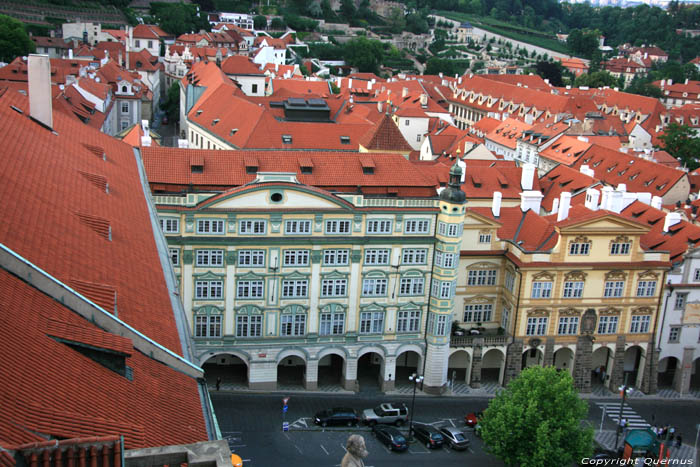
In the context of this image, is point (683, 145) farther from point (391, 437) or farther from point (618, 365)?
point (391, 437)

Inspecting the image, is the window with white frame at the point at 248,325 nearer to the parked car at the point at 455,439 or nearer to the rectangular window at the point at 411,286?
the rectangular window at the point at 411,286

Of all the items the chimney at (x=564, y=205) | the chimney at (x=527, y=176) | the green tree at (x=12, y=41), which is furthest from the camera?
the green tree at (x=12, y=41)

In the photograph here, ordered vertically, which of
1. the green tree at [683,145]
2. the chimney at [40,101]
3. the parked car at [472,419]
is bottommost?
the parked car at [472,419]

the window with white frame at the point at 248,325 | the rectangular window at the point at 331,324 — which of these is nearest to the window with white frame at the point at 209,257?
the window with white frame at the point at 248,325

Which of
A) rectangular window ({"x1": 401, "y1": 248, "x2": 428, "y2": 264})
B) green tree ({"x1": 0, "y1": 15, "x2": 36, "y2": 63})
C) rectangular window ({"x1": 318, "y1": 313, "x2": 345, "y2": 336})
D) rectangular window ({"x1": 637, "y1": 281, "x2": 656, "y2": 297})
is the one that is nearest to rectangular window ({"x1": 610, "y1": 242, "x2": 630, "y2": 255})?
rectangular window ({"x1": 637, "y1": 281, "x2": 656, "y2": 297})

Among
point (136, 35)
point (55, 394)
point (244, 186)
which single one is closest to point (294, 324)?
point (244, 186)

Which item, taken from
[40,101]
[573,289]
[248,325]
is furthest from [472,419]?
[40,101]

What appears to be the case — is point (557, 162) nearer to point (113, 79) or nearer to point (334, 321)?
point (334, 321)
